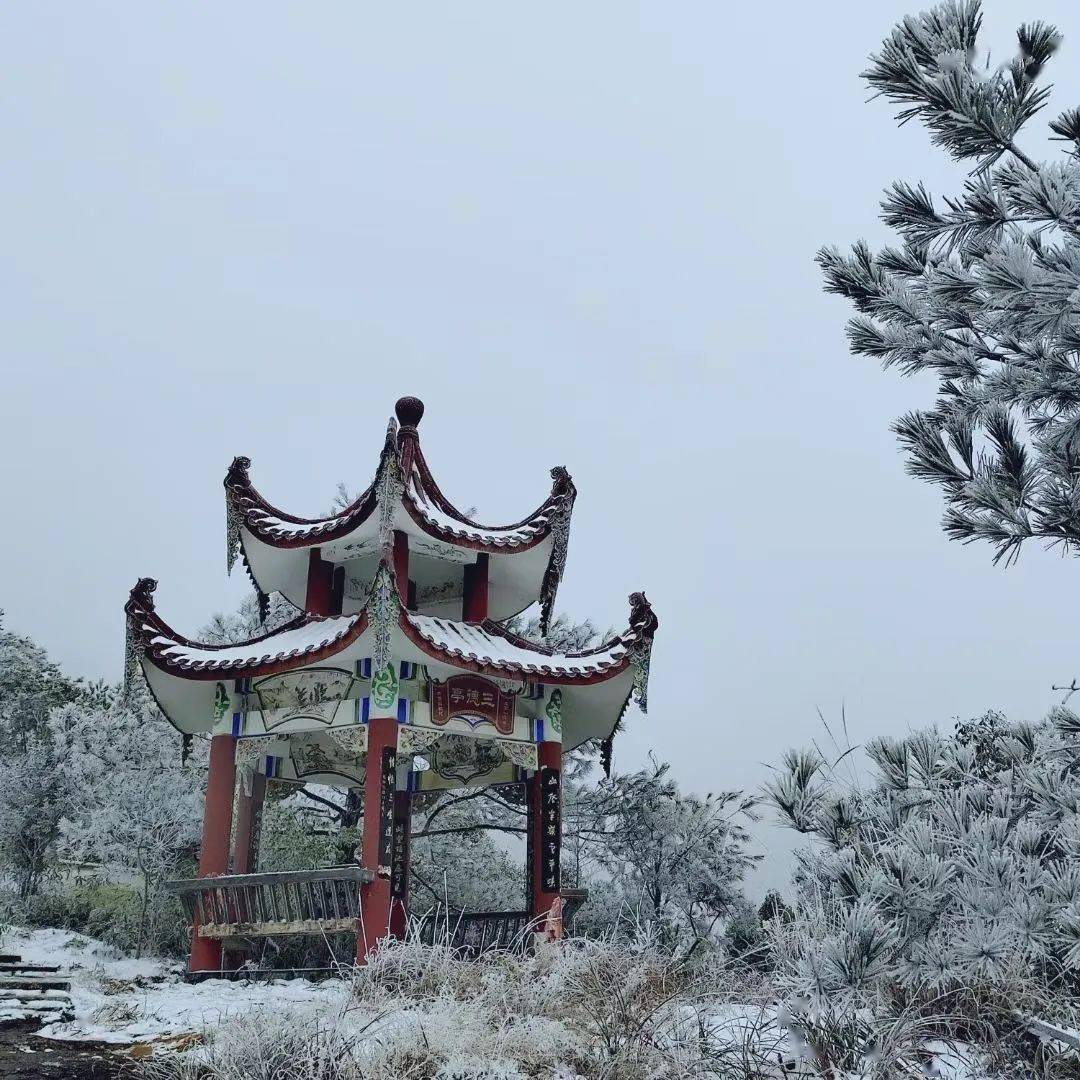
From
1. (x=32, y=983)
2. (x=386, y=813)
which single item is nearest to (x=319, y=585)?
(x=386, y=813)

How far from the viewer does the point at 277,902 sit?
10812mm

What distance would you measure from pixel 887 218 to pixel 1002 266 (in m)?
0.78

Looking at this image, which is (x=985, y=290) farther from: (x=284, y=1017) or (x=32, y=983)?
(x=32, y=983)

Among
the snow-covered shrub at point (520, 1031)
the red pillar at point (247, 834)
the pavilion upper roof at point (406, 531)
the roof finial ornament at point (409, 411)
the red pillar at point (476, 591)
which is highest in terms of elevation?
the roof finial ornament at point (409, 411)

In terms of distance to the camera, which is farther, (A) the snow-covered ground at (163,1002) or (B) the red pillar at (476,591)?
(B) the red pillar at (476,591)

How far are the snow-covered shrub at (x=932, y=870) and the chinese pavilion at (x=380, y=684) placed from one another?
7176 mm

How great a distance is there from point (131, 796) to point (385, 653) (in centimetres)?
904

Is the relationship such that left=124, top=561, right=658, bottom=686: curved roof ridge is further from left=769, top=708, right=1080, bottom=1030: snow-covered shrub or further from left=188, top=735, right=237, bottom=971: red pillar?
left=769, top=708, right=1080, bottom=1030: snow-covered shrub

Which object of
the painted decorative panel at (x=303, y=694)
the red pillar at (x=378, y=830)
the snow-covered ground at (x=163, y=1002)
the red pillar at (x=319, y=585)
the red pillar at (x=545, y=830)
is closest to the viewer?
the snow-covered ground at (x=163, y=1002)

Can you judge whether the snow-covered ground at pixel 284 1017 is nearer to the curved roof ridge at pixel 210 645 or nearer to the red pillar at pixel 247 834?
the red pillar at pixel 247 834

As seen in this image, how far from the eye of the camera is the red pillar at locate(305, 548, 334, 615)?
13.3 meters

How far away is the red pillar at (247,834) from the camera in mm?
12469

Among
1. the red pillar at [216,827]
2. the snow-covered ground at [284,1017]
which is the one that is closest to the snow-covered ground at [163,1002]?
the snow-covered ground at [284,1017]

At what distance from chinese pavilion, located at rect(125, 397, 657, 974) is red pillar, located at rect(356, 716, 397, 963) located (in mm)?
19
